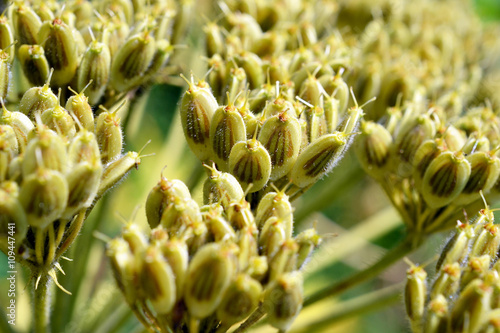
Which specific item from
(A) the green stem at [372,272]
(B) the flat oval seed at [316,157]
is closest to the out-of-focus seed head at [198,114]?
(B) the flat oval seed at [316,157]

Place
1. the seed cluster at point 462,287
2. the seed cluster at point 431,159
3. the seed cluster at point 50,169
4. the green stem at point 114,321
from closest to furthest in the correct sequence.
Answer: the seed cluster at point 50,169, the seed cluster at point 462,287, the seed cluster at point 431,159, the green stem at point 114,321

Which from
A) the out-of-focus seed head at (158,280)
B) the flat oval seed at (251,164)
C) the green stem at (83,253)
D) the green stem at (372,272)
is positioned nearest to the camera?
the out-of-focus seed head at (158,280)

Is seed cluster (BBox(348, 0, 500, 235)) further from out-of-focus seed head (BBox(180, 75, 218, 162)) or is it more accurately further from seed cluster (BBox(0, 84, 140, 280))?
seed cluster (BBox(0, 84, 140, 280))

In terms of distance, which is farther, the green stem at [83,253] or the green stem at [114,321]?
the green stem at [83,253]

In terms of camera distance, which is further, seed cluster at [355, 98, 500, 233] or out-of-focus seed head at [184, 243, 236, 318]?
seed cluster at [355, 98, 500, 233]

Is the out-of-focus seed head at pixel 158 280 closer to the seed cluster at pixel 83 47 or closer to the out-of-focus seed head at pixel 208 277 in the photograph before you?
the out-of-focus seed head at pixel 208 277

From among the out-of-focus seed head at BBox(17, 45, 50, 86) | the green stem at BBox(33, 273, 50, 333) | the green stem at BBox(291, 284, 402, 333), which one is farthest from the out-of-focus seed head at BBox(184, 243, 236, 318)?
the green stem at BBox(291, 284, 402, 333)

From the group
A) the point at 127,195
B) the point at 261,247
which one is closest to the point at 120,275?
the point at 261,247

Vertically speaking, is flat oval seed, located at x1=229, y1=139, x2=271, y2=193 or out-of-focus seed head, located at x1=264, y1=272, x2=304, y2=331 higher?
flat oval seed, located at x1=229, y1=139, x2=271, y2=193
